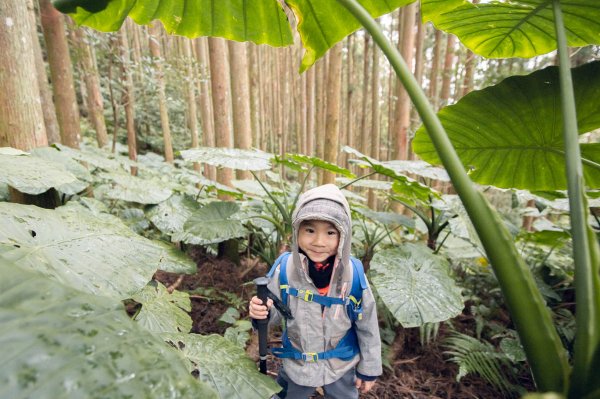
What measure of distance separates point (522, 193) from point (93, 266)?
330 centimetres

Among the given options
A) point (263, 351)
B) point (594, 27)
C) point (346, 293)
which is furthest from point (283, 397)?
point (594, 27)

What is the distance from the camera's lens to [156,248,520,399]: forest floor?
1892 mm

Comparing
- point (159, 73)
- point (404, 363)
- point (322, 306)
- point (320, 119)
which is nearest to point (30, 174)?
point (322, 306)

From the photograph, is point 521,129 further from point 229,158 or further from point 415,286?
point 229,158

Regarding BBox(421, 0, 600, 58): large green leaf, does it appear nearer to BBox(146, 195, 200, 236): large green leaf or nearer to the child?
the child

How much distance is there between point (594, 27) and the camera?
3.62 feet

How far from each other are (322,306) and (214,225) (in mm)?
1061

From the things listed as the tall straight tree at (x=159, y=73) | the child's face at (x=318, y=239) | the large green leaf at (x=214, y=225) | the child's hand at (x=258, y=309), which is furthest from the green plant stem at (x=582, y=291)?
the tall straight tree at (x=159, y=73)

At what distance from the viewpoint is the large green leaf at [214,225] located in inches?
78.8

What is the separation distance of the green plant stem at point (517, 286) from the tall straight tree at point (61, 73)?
4.82 meters

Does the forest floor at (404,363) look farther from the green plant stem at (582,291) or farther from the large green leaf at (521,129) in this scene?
the green plant stem at (582,291)

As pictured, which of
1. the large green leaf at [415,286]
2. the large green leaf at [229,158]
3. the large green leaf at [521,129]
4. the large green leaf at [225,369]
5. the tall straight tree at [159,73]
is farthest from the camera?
the tall straight tree at [159,73]

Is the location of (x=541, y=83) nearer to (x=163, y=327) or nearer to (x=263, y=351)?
(x=263, y=351)

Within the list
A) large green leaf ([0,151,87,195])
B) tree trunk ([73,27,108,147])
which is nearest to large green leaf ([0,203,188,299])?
large green leaf ([0,151,87,195])
